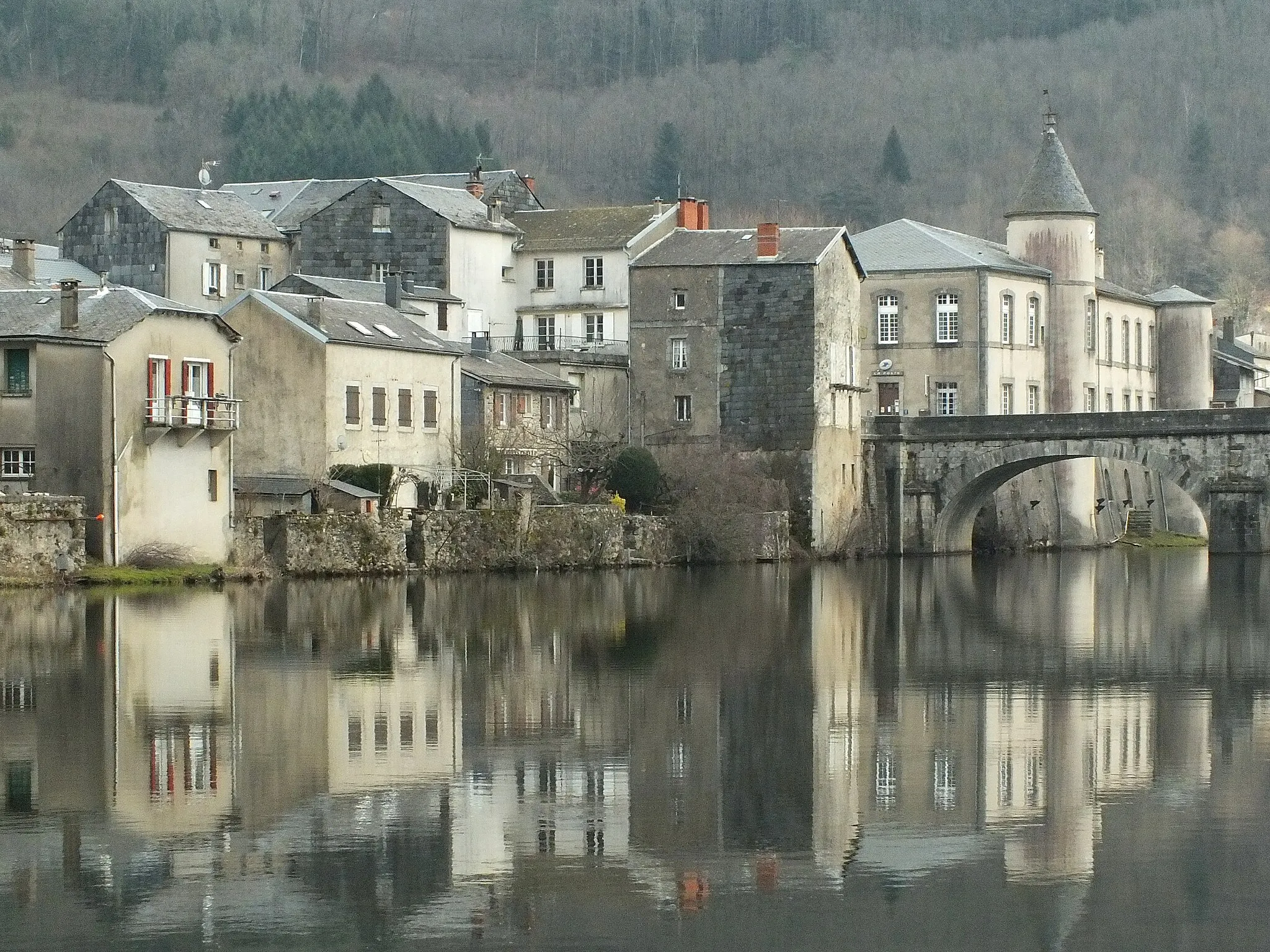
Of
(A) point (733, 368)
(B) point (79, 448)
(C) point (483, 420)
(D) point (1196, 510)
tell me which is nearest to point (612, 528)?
(C) point (483, 420)

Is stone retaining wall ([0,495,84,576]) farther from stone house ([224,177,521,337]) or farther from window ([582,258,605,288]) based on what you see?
window ([582,258,605,288])

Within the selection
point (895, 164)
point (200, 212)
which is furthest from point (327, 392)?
point (895, 164)

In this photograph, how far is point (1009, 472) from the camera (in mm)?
A: 84062

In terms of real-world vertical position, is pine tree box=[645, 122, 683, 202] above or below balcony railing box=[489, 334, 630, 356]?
above

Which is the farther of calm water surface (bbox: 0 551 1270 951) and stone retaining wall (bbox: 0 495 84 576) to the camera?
stone retaining wall (bbox: 0 495 84 576)

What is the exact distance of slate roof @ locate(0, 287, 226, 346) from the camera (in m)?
54.9

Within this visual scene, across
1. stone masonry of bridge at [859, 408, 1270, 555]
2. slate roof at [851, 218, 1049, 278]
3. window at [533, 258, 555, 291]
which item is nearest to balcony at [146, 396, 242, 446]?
window at [533, 258, 555, 291]

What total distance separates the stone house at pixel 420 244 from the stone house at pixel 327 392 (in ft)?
49.6

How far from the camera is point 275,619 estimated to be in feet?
143

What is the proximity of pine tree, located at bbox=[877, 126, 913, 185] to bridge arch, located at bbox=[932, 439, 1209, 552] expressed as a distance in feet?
346

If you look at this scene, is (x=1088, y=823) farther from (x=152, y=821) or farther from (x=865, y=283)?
(x=865, y=283)

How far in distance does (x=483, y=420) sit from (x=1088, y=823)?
2071 inches

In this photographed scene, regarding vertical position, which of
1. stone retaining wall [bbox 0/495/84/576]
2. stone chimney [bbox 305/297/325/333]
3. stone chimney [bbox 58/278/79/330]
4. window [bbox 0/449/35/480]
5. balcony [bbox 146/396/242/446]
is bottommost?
stone retaining wall [bbox 0/495/84/576]

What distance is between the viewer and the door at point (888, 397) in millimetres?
91062
